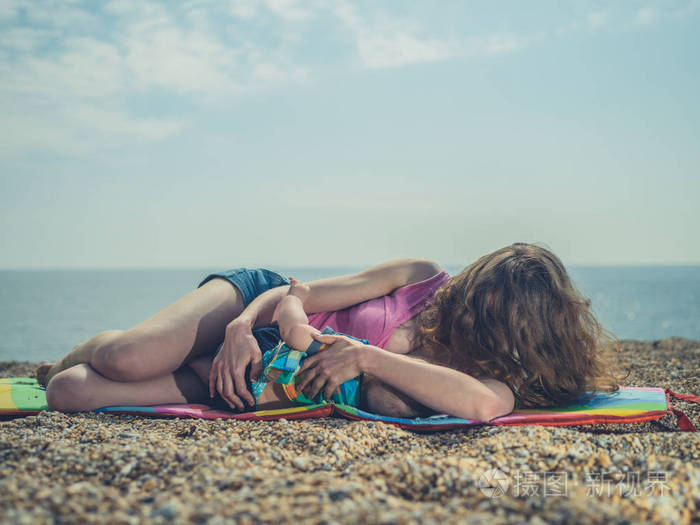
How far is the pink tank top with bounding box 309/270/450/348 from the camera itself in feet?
12.3

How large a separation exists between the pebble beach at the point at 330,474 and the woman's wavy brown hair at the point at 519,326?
0.49m

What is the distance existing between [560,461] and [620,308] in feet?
181

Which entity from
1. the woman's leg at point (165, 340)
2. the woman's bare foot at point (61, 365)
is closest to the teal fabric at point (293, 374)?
the woman's leg at point (165, 340)

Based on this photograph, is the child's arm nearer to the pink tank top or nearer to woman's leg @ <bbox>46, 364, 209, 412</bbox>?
the pink tank top

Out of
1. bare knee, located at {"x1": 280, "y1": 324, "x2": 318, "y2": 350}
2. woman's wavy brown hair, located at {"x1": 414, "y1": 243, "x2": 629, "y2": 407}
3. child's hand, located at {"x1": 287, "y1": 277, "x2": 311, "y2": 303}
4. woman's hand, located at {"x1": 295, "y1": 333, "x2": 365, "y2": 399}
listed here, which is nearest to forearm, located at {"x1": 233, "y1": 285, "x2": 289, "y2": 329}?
child's hand, located at {"x1": 287, "y1": 277, "x2": 311, "y2": 303}

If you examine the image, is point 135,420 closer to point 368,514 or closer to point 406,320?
point 406,320

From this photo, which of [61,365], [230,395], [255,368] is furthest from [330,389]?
[61,365]

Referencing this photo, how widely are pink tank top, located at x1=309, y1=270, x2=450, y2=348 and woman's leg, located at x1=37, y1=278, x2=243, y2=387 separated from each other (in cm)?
71

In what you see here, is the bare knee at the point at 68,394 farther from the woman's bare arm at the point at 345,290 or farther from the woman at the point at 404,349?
the woman's bare arm at the point at 345,290

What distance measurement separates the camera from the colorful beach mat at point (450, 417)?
329cm

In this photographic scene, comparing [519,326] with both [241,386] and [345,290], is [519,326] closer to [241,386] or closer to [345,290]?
[345,290]

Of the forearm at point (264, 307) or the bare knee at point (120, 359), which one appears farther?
the forearm at point (264, 307)

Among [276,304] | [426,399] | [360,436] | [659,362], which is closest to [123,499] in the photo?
[360,436]

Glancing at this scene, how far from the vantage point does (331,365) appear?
3.26 meters
